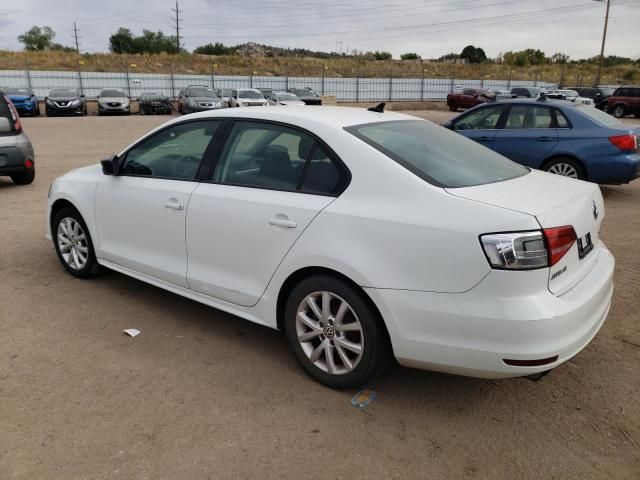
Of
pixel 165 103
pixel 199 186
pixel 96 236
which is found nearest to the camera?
pixel 199 186

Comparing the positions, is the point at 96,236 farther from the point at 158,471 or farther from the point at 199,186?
the point at 158,471

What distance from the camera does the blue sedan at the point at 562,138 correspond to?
823cm

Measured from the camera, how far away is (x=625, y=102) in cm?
2966

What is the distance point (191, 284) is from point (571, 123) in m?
6.98

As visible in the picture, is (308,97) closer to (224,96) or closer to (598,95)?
(224,96)

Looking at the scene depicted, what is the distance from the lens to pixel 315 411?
307cm

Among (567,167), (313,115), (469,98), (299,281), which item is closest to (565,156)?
Answer: (567,167)

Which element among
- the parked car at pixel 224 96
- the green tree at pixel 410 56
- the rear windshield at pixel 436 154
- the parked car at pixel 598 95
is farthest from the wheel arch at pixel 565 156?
the green tree at pixel 410 56

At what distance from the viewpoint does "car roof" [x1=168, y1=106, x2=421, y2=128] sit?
3.45m

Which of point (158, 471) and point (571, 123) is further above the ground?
point (571, 123)

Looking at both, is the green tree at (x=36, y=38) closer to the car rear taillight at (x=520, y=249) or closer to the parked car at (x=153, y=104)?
the parked car at (x=153, y=104)

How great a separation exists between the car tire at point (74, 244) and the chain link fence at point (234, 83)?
119 feet

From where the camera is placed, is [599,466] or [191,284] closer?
[599,466]

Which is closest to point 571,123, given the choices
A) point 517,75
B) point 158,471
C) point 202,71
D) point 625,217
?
point 625,217
